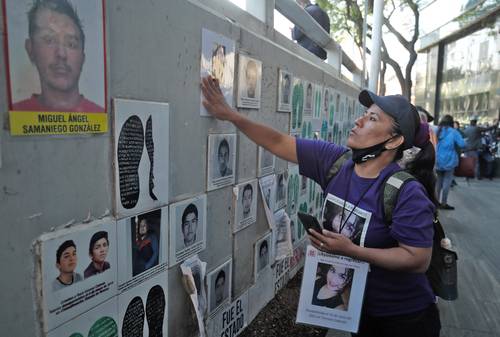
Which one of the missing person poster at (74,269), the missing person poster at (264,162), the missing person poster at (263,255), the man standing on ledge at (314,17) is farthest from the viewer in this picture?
the man standing on ledge at (314,17)

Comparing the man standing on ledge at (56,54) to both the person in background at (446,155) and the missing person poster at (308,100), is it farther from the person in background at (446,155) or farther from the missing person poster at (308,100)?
the person in background at (446,155)

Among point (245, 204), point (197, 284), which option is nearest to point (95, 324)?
point (197, 284)

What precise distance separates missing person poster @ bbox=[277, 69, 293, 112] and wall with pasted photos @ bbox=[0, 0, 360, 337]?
0.05 m

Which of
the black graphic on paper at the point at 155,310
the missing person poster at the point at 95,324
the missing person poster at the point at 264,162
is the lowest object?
the black graphic on paper at the point at 155,310

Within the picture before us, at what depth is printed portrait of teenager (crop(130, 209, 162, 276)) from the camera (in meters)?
1.73

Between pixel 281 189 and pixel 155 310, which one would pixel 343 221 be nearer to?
pixel 155 310

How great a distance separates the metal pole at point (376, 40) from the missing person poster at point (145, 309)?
24.9 feet

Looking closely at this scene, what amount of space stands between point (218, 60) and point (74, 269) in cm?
136

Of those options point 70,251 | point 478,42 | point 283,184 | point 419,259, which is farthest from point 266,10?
point 478,42

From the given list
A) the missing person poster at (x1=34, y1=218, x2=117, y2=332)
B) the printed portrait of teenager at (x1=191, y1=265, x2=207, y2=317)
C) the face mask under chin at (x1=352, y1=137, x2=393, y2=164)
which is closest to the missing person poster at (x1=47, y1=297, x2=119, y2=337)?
the missing person poster at (x1=34, y1=218, x2=117, y2=332)

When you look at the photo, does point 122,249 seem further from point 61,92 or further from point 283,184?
point 283,184

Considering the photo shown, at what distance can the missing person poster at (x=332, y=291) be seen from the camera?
2.01 metres

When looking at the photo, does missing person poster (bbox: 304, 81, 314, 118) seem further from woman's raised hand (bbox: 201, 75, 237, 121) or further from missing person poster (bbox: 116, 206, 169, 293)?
missing person poster (bbox: 116, 206, 169, 293)

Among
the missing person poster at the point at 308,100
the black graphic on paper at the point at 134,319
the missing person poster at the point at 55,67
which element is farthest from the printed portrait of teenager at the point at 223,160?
the missing person poster at the point at 308,100
